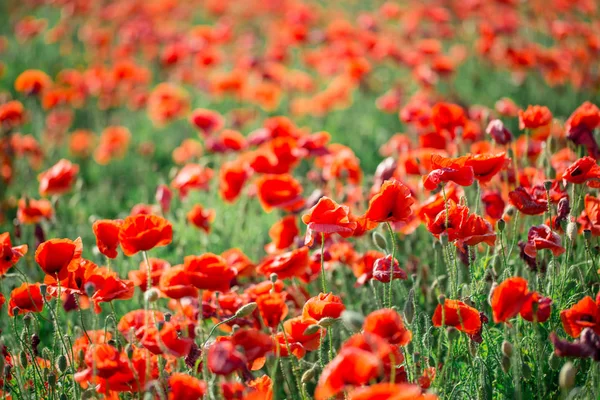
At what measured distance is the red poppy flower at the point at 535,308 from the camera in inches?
60.2

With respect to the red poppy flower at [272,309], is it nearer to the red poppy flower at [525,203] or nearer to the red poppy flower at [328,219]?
the red poppy flower at [328,219]

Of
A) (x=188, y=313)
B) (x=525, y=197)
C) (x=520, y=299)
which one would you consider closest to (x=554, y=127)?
(x=525, y=197)

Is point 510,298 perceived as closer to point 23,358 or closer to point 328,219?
point 328,219

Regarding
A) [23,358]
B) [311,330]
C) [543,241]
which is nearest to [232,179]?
[23,358]

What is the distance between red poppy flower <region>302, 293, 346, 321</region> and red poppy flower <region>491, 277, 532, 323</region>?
39 cm

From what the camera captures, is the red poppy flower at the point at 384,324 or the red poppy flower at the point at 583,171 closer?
the red poppy flower at the point at 384,324

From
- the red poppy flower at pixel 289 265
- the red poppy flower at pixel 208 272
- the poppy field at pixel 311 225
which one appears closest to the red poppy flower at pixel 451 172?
the poppy field at pixel 311 225

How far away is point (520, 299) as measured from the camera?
60.1 inches

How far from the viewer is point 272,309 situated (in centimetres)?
195

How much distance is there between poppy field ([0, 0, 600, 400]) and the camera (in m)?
1.66

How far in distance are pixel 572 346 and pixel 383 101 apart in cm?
285

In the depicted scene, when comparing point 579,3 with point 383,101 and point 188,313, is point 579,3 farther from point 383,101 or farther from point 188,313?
point 188,313

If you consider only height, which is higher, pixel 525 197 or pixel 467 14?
pixel 525 197

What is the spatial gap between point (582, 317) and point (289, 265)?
87cm
